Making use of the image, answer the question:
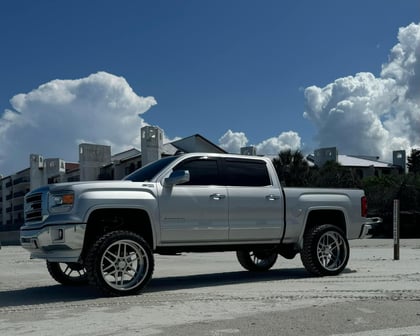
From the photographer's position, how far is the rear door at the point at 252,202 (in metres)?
9.51

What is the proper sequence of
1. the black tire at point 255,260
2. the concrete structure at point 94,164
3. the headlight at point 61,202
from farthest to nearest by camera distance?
1. the concrete structure at point 94,164
2. the black tire at point 255,260
3. the headlight at point 61,202

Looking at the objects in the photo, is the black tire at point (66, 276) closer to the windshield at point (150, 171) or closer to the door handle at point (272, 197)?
the windshield at point (150, 171)

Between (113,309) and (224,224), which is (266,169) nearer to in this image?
(224,224)

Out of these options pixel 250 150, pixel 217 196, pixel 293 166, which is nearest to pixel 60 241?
pixel 217 196

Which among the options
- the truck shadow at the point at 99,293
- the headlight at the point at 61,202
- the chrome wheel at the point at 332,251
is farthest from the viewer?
the chrome wheel at the point at 332,251

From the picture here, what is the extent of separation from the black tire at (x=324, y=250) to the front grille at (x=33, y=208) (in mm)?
4560

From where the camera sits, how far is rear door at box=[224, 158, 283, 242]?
374 inches

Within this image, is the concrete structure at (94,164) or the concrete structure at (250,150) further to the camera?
the concrete structure at (250,150)

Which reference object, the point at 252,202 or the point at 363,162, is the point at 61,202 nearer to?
the point at 252,202

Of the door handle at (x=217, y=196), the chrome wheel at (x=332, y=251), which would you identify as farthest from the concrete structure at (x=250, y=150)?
the door handle at (x=217, y=196)

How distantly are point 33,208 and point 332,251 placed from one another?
5.35m

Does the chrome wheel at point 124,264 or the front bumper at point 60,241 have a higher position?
the front bumper at point 60,241

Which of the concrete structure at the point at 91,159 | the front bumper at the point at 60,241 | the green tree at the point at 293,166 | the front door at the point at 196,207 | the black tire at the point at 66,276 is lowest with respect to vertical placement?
the black tire at the point at 66,276

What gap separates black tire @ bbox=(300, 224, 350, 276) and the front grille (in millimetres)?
4560
